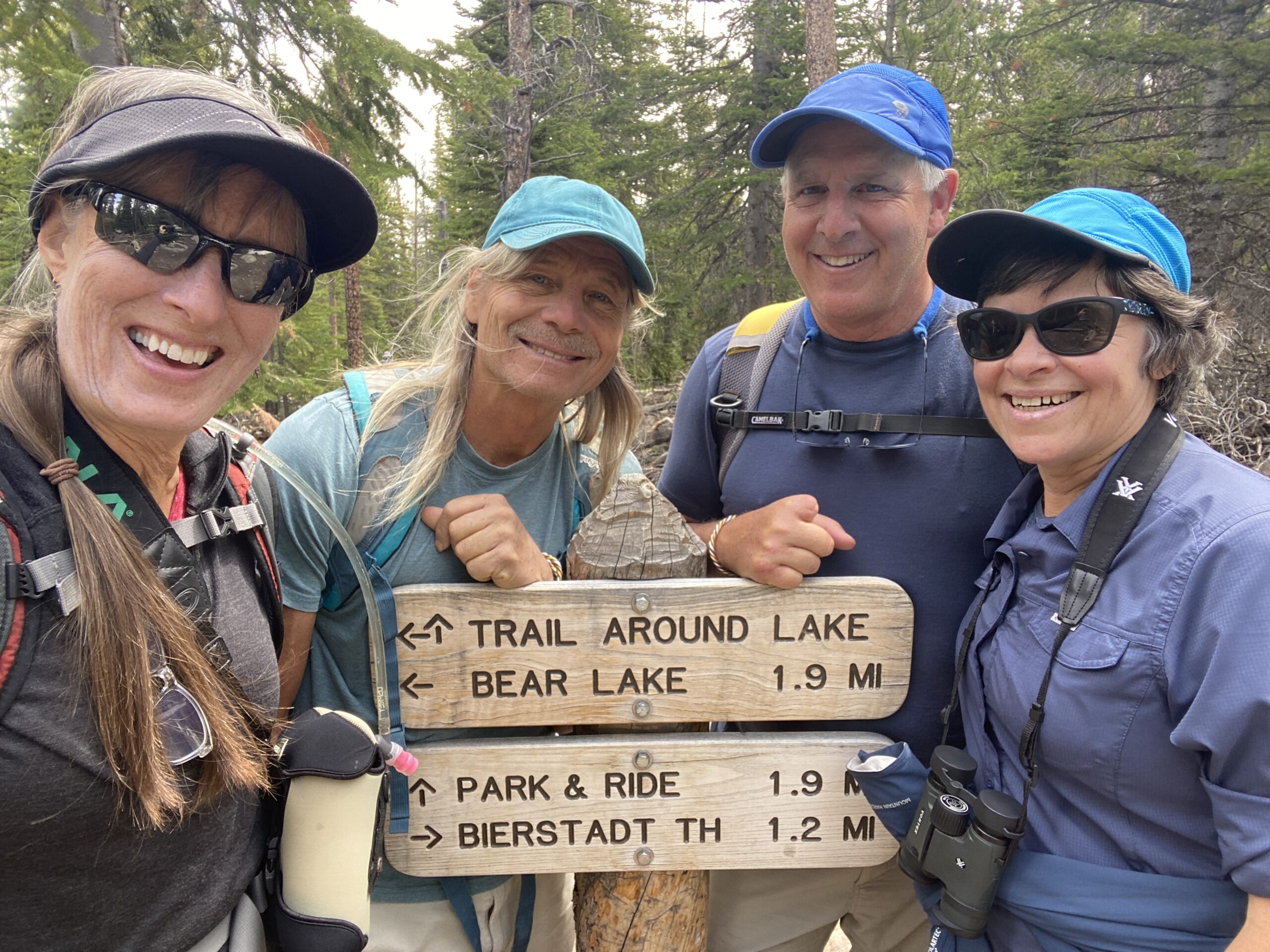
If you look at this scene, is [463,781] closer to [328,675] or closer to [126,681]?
[328,675]

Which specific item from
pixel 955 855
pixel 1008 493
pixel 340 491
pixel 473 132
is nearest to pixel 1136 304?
pixel 1008 493

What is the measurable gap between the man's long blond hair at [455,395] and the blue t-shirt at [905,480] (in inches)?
16.3

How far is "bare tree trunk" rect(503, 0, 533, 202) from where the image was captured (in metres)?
11.3

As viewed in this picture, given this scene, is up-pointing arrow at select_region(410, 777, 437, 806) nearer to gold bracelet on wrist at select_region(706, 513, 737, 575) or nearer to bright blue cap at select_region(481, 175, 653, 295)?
gold bracelet on wrist at select_region(706, 513, 737, 575)

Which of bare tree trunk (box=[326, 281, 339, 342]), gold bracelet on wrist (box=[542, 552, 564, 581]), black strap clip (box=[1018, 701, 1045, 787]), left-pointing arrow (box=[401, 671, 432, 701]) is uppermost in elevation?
gold bracelet on wrist (box=[542, 552, 564, 581])

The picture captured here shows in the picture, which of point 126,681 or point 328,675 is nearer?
point 126,681

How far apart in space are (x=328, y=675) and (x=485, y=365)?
979mm

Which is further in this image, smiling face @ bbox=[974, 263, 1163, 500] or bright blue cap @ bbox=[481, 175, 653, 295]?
bright blue cap @ bbox=[481, 175, 653, 295]

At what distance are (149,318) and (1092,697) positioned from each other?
1.97 metres

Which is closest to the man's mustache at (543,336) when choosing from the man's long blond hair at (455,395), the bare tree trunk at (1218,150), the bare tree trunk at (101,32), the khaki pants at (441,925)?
the man's long blond hair at (455,395)

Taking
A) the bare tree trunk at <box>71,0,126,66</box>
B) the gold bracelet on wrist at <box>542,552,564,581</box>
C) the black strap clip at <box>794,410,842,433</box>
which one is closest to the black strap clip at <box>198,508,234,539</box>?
the gold bracelet on wrist at <box>542,552,564,581</box>

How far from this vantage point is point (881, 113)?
6.85 feet

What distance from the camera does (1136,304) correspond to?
1651 mm

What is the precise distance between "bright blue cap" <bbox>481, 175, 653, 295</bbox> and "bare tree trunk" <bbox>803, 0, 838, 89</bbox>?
8.72m
